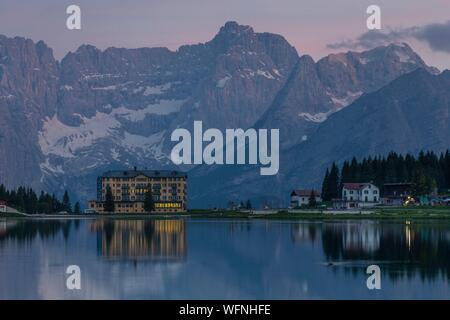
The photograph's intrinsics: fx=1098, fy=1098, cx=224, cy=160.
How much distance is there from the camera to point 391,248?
364ft

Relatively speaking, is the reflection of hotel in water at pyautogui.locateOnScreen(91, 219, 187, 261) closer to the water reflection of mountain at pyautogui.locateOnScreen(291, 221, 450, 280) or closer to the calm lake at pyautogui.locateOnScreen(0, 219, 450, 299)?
the calm lake at pyautogui.locateOnScreen(0, 219, 450, 299)

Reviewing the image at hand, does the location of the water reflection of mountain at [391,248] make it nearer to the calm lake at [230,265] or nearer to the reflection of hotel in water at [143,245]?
the calm lake at [230,265]

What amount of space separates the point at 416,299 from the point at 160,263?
33254 millimetres

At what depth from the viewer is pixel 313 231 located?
154 meters

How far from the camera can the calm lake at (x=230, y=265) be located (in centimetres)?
7619

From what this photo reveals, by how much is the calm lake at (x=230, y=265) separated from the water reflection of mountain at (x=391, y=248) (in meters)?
0.09

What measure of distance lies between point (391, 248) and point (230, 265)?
20.2 m

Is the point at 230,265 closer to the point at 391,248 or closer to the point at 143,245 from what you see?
the point at 391,248

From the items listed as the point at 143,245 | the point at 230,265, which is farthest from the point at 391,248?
the point at 143,245

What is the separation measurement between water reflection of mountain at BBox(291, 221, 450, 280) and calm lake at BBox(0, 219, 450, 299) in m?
0.09

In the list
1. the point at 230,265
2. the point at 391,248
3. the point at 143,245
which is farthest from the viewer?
the point at 143,245
